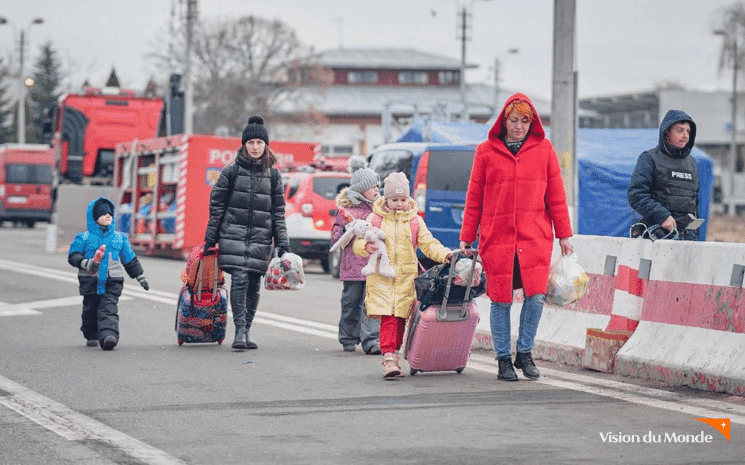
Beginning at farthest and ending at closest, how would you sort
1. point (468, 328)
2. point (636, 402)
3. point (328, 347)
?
point (328, 347) < point (468, 328) < point (636, 402)

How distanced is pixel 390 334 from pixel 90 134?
23.2 m

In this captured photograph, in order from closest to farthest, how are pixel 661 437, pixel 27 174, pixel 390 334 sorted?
pixel 661 437
pixel 390 334
pixel 27 174

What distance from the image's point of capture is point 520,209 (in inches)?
339

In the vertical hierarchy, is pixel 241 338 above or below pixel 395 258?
below

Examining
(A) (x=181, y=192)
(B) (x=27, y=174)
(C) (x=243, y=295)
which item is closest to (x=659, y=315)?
(C) (x=243, y=295)

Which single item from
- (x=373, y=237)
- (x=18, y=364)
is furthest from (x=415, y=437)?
(x=18, y=364)

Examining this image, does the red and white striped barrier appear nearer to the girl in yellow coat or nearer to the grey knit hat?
the grey knit hat

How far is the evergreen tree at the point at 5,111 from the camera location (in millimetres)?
100988

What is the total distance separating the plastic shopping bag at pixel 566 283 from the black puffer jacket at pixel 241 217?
278cm

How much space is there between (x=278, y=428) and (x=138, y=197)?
21.6 m

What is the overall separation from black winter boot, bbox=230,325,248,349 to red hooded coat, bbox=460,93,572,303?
2703 mm

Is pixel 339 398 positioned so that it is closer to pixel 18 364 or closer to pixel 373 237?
pixel 373 237

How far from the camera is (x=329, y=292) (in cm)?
1789

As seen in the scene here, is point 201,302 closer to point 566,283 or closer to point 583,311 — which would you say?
point 583,311
